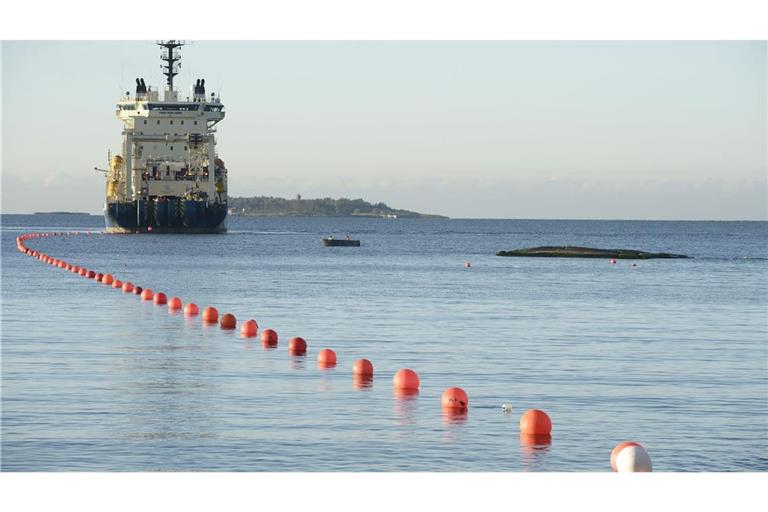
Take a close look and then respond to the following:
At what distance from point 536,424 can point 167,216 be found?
347 ft

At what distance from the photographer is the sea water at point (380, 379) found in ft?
57.9

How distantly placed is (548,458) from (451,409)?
11.5 ft

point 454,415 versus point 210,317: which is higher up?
point 210,317

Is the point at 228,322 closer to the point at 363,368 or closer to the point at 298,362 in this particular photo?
the point at 298,362

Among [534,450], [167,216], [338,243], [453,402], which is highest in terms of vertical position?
[167,216]

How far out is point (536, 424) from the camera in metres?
18.6

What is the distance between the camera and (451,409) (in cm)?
2075

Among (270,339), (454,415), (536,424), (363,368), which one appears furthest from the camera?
(270,339)

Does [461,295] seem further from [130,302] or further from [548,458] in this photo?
[548,458]

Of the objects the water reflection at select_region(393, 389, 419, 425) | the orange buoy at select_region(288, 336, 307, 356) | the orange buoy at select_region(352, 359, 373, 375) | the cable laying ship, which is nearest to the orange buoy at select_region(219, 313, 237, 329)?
the orange buoy at select_region(288, 336, 307, 356)

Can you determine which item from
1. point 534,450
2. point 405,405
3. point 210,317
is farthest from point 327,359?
point 210,317

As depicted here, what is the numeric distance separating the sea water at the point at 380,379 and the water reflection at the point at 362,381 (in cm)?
11

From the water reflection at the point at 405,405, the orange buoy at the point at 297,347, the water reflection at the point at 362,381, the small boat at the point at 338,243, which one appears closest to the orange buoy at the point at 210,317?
the orange buoy at the point at 297,347

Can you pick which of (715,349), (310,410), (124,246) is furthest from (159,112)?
(310,410)
